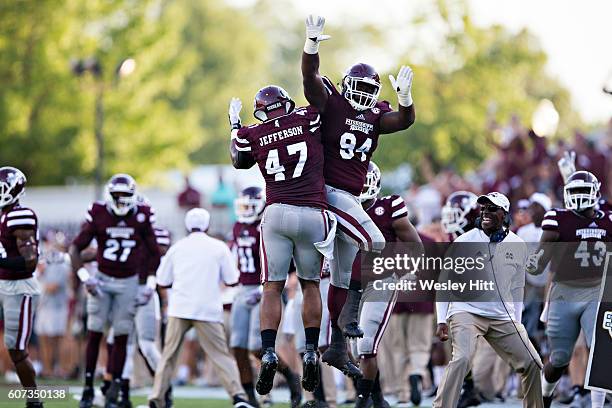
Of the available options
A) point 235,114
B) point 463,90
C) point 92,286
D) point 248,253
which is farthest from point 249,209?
point 463,90

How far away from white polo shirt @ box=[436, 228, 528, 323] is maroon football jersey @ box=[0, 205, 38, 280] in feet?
13.2

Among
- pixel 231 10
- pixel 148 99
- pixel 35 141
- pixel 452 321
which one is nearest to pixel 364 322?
pixel 452 321

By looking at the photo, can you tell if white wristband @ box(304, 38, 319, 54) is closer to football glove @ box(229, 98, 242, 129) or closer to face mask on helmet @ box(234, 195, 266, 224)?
football glove @ box(229, 98, 242, 129)

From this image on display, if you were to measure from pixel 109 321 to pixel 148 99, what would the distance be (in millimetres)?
23943

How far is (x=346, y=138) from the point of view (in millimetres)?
10359

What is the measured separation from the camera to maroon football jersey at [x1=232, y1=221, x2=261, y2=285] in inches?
537

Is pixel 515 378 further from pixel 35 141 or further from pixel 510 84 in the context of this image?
pixel 35 141

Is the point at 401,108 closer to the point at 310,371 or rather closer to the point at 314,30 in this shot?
the point at 314,30

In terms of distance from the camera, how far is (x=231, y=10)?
56.0m

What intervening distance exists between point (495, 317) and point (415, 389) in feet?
12.0

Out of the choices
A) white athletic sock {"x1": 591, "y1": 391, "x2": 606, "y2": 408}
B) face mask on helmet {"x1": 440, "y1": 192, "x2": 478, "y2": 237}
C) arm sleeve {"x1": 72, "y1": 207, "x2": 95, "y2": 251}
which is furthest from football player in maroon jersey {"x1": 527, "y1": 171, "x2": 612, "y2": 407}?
arm sleeve {"x1": 72, "y1": 207, "x2": 95, "y2": 251}

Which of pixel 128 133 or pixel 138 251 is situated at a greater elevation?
pixel 128 133

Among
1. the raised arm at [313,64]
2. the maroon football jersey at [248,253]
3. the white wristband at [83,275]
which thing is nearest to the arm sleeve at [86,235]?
the white wristband at [83,275]

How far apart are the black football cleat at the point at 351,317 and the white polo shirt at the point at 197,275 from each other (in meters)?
2.50
